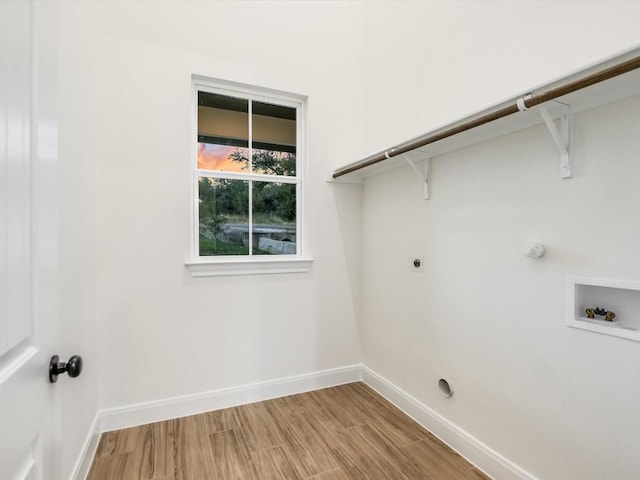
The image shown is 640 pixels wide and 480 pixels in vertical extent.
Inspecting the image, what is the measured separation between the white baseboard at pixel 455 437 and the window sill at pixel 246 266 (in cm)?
110

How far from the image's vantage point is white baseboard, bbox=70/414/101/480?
4.95 feet

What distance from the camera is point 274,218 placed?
8.33 ft

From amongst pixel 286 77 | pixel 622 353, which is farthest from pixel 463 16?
pixel 622 353

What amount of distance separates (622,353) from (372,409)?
1544mm

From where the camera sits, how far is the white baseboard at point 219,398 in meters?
2.03

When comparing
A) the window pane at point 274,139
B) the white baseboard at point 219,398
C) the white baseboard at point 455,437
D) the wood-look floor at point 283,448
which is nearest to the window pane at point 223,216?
the window pane at point 274,139

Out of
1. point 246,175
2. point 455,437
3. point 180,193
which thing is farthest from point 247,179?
point 455,437

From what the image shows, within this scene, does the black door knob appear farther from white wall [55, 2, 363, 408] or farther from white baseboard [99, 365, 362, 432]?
white baseboard [99, 365, 362, 432]

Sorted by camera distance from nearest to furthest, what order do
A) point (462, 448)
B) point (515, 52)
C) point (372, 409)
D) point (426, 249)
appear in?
point (515, 52) → point (462, 448) → point (426, 249) → point (372, 409)

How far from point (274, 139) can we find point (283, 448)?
214 centimetres

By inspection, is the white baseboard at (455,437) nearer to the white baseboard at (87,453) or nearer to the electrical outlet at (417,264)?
the electrical outlet at (417,264)

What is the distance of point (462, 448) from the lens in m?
1.76

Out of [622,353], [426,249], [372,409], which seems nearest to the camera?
[622,353]

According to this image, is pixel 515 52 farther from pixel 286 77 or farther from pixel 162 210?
pixel 162 210
